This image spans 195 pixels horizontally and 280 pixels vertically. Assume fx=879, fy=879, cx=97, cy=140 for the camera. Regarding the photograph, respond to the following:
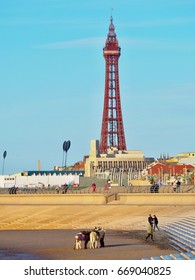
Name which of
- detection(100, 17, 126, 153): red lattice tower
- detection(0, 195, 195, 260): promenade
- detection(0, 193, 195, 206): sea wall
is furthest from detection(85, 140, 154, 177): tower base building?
detection(0, 195, 195, 260): promenade

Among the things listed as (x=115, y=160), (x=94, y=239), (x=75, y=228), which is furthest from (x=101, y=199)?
(x=115, y=160)

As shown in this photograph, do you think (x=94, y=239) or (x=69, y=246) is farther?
(x=69, y=246)

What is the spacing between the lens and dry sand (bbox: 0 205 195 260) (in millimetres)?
26477

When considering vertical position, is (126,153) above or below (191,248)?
above

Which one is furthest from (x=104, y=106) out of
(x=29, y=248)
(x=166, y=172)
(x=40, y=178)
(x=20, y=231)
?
(x=29, y=248)

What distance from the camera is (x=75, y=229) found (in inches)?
1590

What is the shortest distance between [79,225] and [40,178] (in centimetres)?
A: 4826

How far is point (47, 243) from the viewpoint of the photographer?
31.3m

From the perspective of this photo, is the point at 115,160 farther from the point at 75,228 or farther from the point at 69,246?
the point at 69,246

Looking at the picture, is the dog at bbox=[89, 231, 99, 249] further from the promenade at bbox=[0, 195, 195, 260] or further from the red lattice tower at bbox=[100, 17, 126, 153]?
the red lattice tower at bbox=[100, 17, 126, 153]
